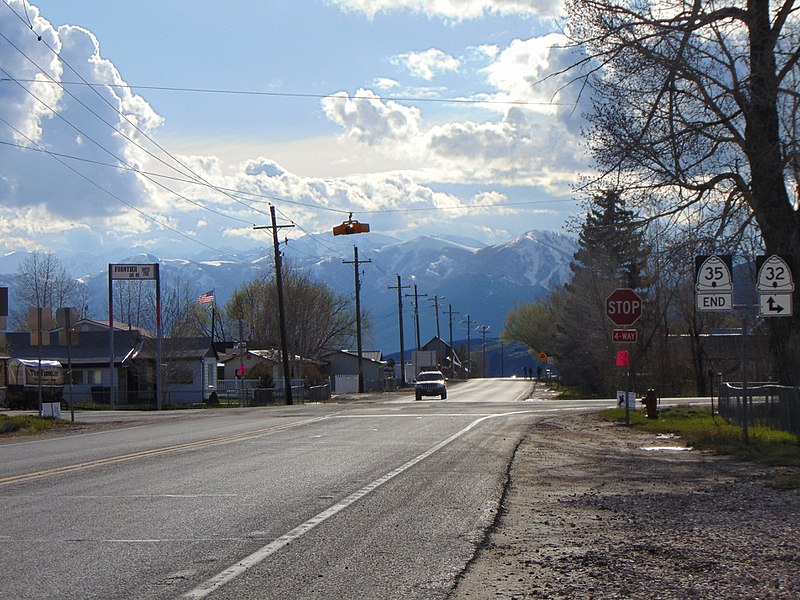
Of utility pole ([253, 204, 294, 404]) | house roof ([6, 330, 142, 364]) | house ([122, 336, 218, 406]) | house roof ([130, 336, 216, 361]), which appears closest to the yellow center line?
utility pole ([253, 204, 294, 404])

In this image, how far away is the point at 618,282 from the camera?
58500mm

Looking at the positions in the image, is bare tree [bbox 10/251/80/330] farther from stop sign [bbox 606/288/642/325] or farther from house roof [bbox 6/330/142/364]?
stop sign [bbox 606/288/642/325]

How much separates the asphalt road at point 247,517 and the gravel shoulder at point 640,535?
1.44ft

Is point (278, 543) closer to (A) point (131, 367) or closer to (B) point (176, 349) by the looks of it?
(A) point (131, 367)

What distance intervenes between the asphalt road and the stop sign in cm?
547

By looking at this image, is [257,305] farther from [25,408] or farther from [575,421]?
[575,421]

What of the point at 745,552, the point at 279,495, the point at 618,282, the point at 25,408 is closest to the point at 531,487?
the point at 279,495

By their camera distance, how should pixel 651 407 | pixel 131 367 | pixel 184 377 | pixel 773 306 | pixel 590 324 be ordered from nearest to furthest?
pixel 773 306 < pixel 651 407 < pixel 590 324 < pixel 131 367 < pixel 184 377

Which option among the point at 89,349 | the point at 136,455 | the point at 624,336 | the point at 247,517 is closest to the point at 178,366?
the point at 89,349

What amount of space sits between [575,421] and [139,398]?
4557cm

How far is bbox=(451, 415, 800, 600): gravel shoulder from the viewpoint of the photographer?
6.75 m

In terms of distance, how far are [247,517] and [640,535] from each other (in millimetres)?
3927

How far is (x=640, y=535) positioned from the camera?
8.65 m

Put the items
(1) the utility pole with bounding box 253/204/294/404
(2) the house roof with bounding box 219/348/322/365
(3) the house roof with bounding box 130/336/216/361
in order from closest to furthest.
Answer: (1) the utility pole with bounding box 253/204/294/404 < (3) the house roof with bounding box 130/336/216/361 < (2) the house roof with bounding box 219/348/322/365
